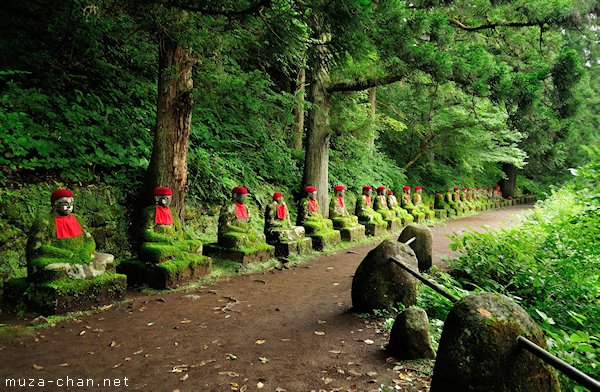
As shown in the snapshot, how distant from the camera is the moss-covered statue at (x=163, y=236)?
5707 mm

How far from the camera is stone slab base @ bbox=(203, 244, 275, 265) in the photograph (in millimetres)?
6969

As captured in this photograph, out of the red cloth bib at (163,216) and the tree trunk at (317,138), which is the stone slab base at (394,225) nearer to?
the tree trunk at (317,138)

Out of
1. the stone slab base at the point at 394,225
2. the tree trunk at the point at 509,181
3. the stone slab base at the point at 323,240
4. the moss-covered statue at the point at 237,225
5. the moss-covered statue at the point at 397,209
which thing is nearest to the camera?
the moss-covered statue at the point at 237,225

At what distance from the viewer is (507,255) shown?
618 cm

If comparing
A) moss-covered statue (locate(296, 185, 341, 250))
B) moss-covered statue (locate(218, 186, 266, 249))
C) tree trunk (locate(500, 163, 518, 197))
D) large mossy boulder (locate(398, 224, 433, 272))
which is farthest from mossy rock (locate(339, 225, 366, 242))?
tree trunk (locate(500, 163, 518, 197))

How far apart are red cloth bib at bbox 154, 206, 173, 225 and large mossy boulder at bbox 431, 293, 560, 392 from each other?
4812 millimetres

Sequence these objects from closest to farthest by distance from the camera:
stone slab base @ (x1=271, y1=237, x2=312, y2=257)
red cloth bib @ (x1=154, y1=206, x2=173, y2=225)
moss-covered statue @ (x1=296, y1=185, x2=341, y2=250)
Answer: red cloth bib @ (x1=154, y1=206, x2=173, y2=225) → stone slab base @ (x1=271, y1=237, x2=312, y2=257) → moss-covered statue @ (x1=296, y1=185, x2=341, y2=250)

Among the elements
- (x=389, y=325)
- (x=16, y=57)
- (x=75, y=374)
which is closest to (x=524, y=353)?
(x=389, y=325)

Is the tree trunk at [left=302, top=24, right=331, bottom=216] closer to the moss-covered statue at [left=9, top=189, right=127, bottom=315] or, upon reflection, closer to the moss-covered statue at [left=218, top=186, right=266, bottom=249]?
the moss-covered statue at [left=218, top=186, right=266, bottom=249]

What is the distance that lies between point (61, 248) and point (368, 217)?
28.4 ft

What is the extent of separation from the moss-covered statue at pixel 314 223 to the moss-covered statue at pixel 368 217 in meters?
2.18

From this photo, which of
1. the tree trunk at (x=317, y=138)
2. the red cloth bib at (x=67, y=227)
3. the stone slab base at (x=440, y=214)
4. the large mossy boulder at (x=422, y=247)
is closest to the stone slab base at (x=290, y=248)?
the large mossy boulder at (x=422, y=247)

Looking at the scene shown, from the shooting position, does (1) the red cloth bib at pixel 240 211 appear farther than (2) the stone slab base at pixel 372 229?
No

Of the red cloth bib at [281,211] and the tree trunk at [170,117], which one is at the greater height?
the tree trunk at [170,117]
